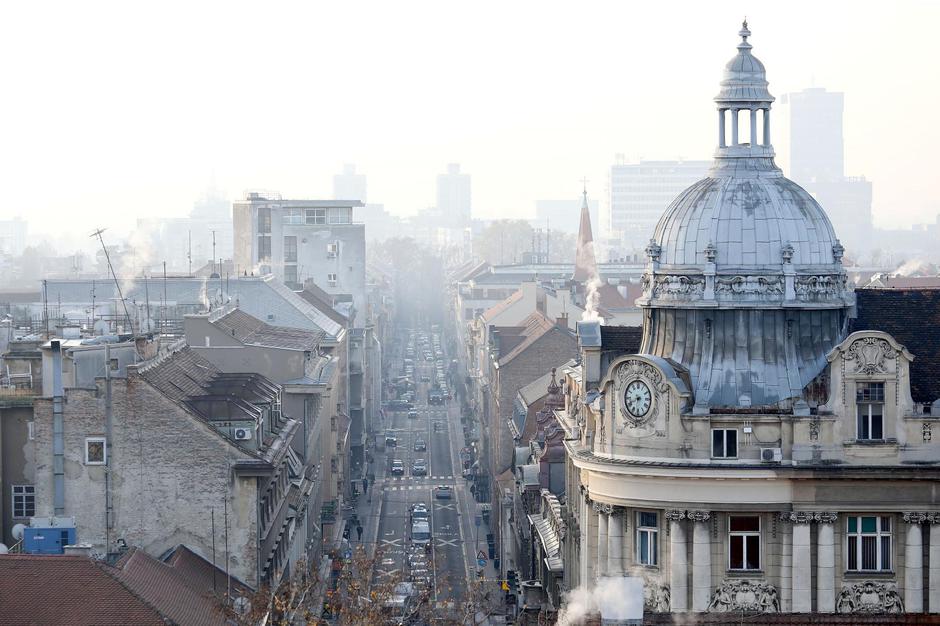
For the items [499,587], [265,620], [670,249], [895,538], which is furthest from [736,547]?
[499,587]

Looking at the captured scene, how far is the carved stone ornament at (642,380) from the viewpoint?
65688 mm

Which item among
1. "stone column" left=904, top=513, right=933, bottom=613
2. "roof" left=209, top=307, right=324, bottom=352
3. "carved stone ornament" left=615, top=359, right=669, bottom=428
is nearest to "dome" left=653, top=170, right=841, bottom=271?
"carved stone ornament" left=615, top=359, right=669, bottom=428

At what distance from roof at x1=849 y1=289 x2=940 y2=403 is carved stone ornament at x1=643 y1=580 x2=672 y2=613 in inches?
415

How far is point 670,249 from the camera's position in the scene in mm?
68562

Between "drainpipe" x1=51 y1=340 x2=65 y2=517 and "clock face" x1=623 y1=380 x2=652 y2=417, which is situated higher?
"clock face" x1=623 y1=380 x2=652 y2=417

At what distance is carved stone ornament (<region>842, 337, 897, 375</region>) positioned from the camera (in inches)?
2560

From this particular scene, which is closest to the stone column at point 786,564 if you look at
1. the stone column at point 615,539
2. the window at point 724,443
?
the window at point 724,443

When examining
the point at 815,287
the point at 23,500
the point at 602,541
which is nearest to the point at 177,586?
the point at 23,500

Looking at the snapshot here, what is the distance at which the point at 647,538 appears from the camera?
6581 cm

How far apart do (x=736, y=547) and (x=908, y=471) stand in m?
5.71

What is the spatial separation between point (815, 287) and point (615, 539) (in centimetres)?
1021

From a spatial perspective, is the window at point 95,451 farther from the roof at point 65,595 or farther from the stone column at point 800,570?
the stone column at point 800,570

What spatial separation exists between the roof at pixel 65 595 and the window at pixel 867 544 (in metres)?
21.0

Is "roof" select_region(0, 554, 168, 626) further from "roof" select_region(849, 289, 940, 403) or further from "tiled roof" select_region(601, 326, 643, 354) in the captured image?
"roof" select_region(849, 289, 940, 403)
